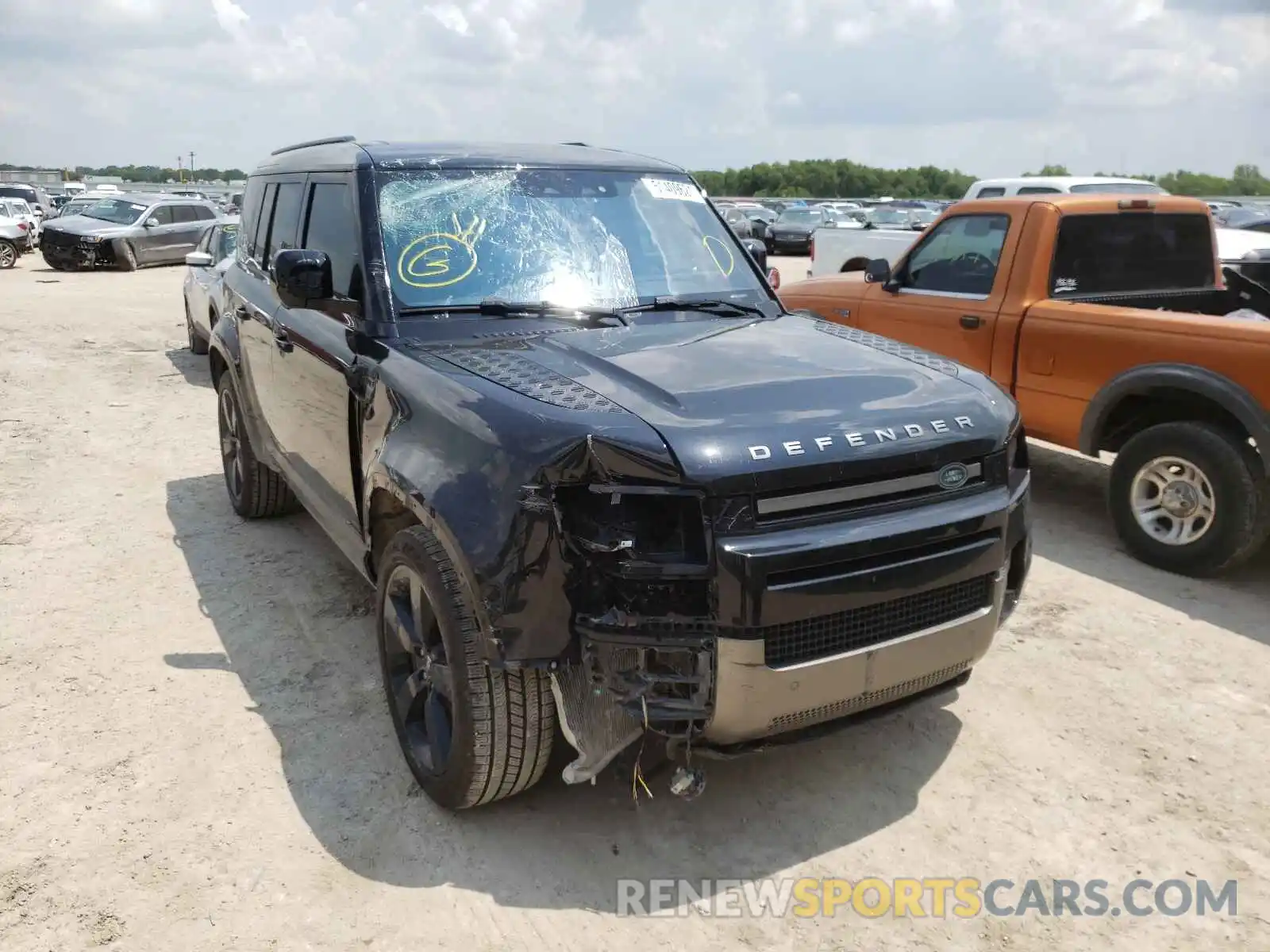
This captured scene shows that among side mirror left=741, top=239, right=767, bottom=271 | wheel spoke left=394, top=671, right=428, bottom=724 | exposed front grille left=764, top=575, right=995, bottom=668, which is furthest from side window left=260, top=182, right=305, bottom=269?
exposed front grille left=764, top=575, right=995, bottom=668

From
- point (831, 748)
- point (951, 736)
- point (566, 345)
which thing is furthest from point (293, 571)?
point (951, 736)

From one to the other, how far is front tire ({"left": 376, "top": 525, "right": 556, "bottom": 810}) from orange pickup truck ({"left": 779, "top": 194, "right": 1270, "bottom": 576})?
3.77 meters

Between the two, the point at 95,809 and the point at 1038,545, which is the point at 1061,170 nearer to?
the point at 1038,545

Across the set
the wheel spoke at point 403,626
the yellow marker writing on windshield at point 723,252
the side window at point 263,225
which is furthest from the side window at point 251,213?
the wheel spoke at point 403,626

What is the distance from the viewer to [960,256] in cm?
660

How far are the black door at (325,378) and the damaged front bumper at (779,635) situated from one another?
4.87ft

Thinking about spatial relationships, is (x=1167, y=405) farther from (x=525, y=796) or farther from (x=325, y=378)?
(x=325, y=378)

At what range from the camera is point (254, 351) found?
5.21m

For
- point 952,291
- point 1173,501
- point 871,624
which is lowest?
point 1173,501

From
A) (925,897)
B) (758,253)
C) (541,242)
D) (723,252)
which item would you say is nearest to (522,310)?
(541,242)

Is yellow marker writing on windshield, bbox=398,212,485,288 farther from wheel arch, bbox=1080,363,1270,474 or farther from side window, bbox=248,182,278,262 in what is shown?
wheel arch, bbox=1080,363,1270,474

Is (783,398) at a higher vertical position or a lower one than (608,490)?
higher

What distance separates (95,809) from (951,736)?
2.92 meters

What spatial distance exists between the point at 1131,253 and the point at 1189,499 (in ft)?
6.08
